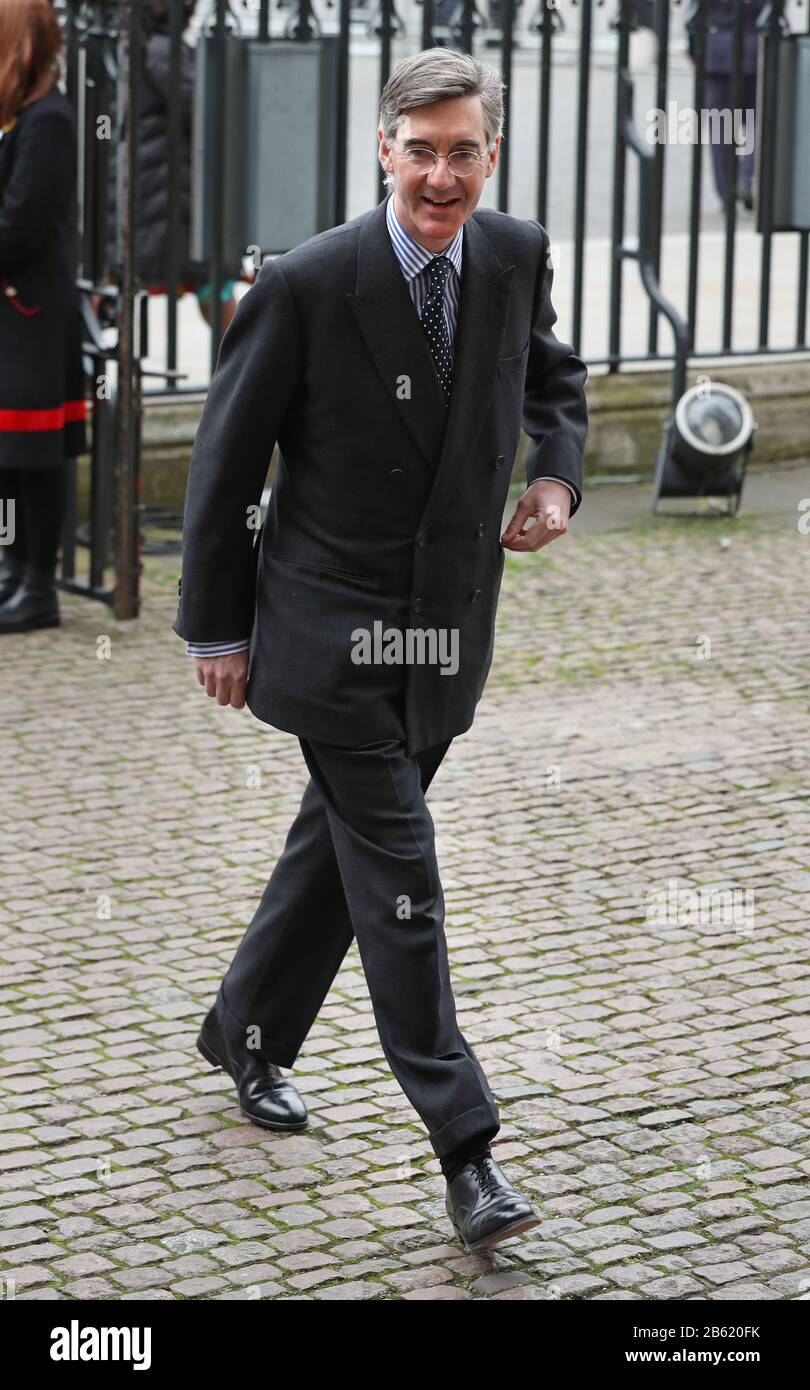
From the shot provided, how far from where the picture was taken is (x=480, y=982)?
17.3 ft

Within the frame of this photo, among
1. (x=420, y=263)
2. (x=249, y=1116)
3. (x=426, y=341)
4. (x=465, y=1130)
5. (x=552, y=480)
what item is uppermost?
(x=420, y=263)

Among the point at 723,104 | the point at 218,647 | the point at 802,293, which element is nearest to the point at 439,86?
the point at 218,647

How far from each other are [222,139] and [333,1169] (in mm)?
5852

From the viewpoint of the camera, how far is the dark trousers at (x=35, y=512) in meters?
8.14

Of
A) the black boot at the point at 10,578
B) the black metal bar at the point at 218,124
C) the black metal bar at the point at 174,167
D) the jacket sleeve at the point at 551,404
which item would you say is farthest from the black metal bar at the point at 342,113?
the jacket sleeve at the point at 551,404

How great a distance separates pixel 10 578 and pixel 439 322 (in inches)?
180

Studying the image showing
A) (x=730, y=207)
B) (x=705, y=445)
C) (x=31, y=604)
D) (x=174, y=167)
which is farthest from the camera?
(x=730, y=207)

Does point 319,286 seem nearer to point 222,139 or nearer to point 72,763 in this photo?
point 72,763

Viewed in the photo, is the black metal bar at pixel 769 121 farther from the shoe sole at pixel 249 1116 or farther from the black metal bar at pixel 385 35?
the shoe sole at pixel 249 1116

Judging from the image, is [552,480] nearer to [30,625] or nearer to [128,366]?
[128,366]

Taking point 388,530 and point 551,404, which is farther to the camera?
point 551,404

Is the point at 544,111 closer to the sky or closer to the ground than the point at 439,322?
closer to the sky

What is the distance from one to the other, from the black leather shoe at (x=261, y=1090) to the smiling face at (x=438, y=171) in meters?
1.56

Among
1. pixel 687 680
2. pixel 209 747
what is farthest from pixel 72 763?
pixel 687 680
